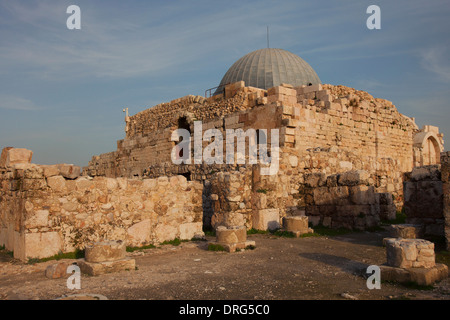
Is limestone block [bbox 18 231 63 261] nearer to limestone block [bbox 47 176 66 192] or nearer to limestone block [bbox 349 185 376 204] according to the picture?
limestone block [bbox 47 176 66 192]

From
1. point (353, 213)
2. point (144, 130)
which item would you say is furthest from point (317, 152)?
point (144, 130)

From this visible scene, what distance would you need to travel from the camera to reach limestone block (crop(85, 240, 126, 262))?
486 cm

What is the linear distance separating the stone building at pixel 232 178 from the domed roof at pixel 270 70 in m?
5.90

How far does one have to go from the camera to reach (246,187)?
866 centimetres

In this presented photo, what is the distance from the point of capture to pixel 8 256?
19.2 ft

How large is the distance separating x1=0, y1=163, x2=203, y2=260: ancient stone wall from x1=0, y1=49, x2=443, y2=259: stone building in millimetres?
17

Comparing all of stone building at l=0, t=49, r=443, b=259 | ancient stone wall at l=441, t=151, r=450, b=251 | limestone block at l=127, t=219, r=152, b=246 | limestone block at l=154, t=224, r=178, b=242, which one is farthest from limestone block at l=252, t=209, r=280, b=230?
ancient stone wall at l=441, t=151, r=450, b=251

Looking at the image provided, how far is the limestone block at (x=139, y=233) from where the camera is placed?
257 inches

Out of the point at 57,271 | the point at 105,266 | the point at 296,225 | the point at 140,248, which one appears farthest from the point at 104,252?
the point at 296,225

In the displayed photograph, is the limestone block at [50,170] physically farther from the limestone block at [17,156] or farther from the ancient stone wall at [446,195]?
the ancient stone wall at [446,195]

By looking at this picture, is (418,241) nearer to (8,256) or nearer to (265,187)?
(265,187)

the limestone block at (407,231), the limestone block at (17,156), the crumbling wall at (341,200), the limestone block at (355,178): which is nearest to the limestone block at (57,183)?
the limestone block at (17,156)

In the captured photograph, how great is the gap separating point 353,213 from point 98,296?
22.1 ft

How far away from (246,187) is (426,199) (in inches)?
151
